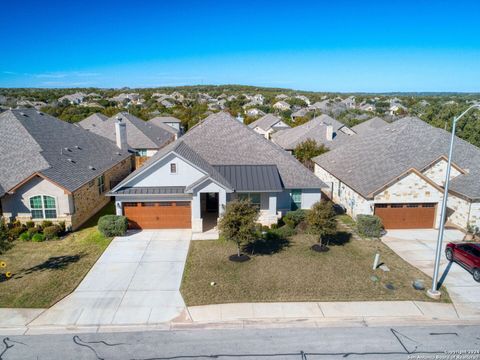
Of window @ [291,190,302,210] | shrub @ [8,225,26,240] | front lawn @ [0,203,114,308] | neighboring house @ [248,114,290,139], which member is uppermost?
neighboring house @ [248,114,290,139]

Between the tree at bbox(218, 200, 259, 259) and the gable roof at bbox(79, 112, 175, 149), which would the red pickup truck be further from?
the gable roof at bbox(79, 112, 175, 149)

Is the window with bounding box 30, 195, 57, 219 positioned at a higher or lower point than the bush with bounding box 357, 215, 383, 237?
higher

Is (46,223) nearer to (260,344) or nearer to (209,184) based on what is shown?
(209,184)

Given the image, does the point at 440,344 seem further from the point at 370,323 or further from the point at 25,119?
the point at 25,119

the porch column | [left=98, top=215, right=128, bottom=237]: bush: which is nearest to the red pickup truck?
[left=98, top=215, right=128, bottom=237]: bush

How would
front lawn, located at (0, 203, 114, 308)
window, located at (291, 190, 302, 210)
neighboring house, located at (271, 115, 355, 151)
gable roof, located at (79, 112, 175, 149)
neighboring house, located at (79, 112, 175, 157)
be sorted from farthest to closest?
gable roof, located at (79, 112, 175, 149) → neighboring house, located at (79, 112, 175, 157) → neighboring house, located at (271, 115, 355, 151) → window, located at (291, 190, 302, 210) → front lawn, located at (0, 203, 114, 308)

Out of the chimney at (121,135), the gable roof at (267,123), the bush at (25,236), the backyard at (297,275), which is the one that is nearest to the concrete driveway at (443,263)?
the backyard at (297,275)

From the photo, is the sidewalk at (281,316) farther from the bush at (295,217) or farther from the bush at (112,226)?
the bush at (295,217)
